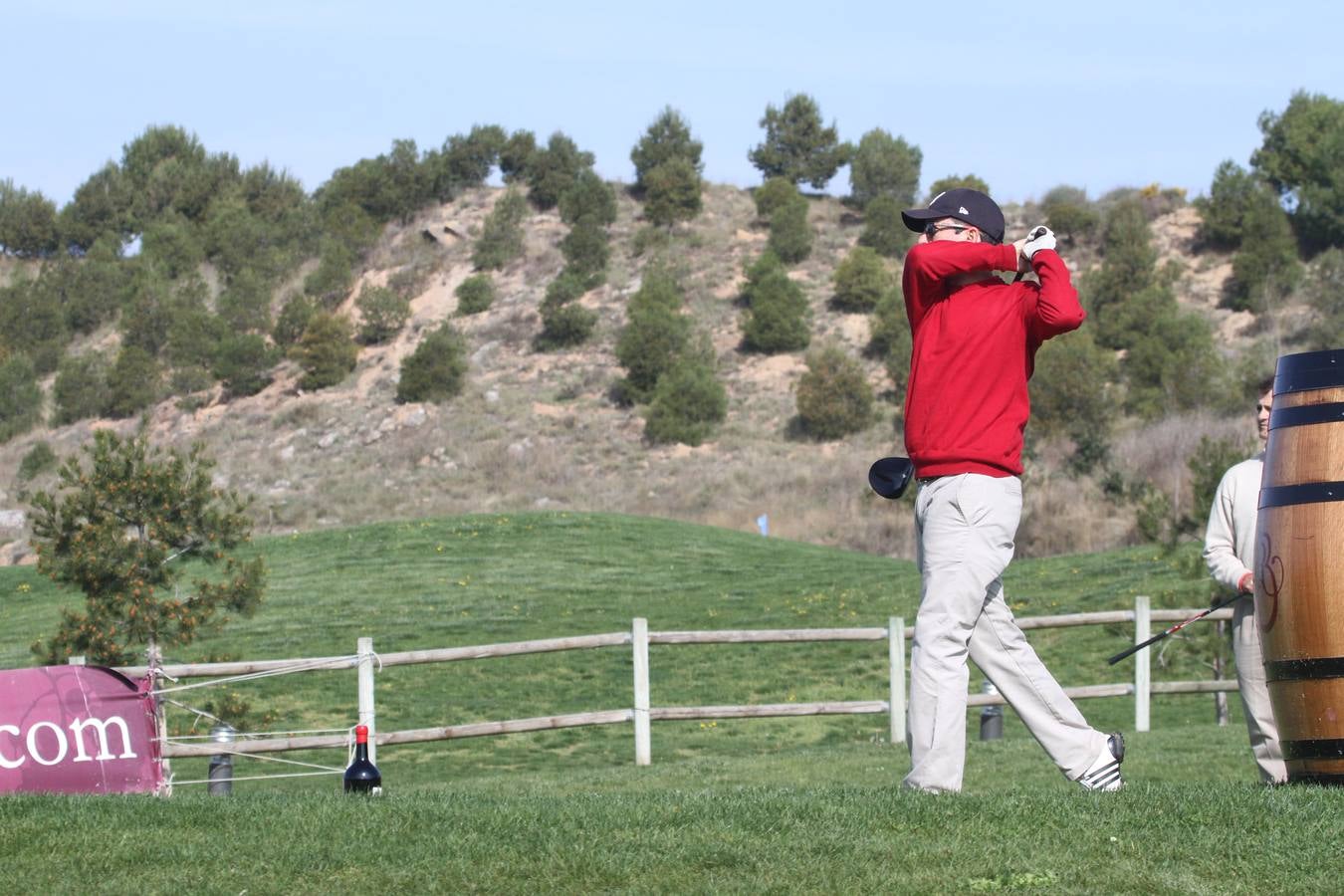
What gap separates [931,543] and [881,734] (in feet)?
44.2

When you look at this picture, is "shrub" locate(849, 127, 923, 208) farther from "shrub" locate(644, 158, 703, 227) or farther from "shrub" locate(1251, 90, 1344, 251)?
"shrub" locate(1251, 90, 1344, 251)

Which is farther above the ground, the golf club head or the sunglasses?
the sunglasses

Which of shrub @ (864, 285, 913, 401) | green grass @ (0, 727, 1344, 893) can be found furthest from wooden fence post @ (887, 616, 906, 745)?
shrub @ (864, 285, 913, 401)

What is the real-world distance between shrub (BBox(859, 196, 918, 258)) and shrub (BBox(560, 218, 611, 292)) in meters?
10.3

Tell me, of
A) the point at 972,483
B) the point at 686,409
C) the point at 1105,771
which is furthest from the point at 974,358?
the point at 686,409

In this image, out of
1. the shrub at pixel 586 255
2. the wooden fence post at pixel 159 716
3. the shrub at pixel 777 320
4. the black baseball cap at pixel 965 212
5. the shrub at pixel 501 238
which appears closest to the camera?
the black baseball cap at pixel 965 212

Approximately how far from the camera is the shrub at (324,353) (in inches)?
2434

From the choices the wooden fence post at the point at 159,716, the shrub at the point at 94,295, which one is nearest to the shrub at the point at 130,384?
the shrub at the point at 94,295

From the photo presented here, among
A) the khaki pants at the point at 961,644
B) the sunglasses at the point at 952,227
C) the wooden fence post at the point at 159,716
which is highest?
the sunglasses at the point at 952,227

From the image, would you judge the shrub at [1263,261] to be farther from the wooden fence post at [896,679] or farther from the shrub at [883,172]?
the wooden fence post at [896,679]

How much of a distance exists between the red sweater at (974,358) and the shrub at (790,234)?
6208 cm

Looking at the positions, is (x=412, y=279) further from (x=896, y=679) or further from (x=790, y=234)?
(x=896, y=679)

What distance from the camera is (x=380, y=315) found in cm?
6519

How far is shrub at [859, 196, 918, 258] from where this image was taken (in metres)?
67.9
